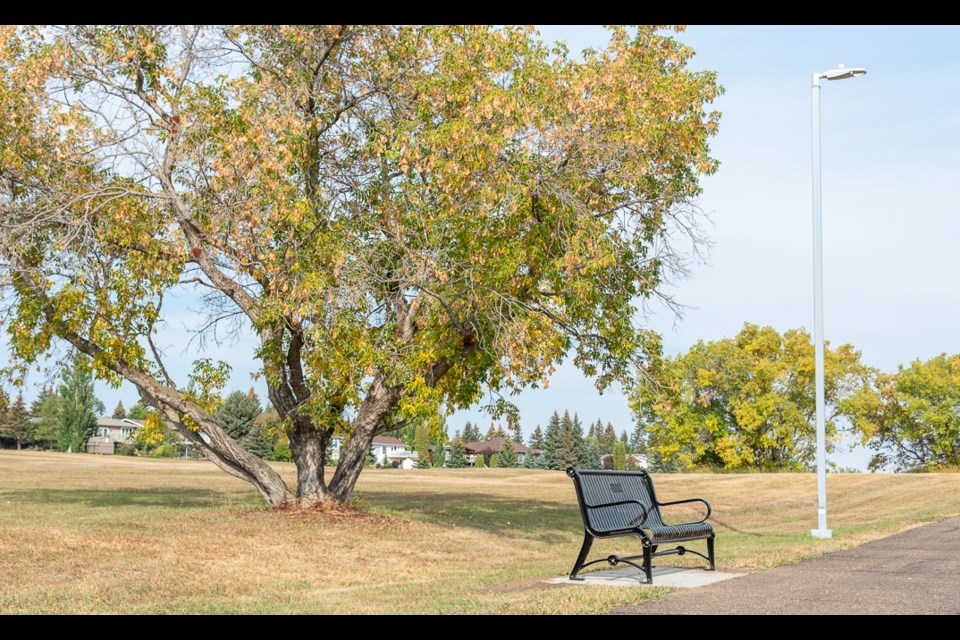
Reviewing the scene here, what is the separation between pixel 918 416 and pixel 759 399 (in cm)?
938

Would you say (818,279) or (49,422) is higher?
(818,279)

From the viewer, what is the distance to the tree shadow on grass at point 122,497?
2036 cm

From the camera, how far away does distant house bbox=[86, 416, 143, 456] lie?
105062 millimetres

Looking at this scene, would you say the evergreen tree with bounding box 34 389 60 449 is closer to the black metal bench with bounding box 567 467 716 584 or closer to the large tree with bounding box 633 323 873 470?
the large tree with bounding box 633 323 873 470

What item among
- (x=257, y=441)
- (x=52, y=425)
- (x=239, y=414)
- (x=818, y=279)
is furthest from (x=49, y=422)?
(x=818, y=279)

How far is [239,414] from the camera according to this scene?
2640 inches

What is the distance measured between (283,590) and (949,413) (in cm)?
5376

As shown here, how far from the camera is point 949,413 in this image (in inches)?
2162

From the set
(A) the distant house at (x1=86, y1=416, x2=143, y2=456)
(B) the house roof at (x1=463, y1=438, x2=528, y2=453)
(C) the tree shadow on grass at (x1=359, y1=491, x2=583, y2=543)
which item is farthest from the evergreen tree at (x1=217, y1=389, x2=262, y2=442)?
(B) the house roof at (x1=463, y1=438, x2=528, y2=453)

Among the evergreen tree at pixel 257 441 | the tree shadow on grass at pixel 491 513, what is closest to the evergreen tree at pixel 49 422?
the evergreen tree at pixel 257 441

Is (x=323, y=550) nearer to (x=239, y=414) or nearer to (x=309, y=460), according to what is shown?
(x=309, y=460)

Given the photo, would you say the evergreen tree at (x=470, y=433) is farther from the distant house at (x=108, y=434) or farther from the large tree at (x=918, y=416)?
the large tree at (x=918, y=416)
